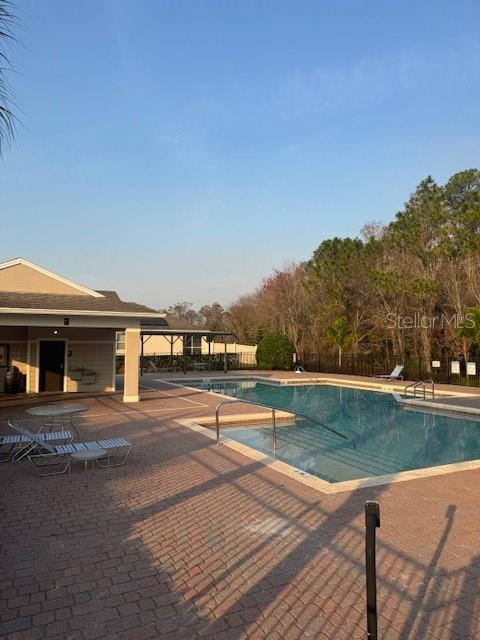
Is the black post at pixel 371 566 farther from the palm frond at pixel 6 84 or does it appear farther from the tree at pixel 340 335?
the tree at pixel 340 335

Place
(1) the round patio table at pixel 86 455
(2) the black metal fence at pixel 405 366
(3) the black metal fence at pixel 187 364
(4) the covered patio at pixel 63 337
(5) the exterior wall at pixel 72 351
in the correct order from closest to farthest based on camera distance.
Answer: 1. (1) the round patio table at pixel 86 455
2. (4) the covered patio at pixel 63 337
3. (5) the exterior wall at pixel 72 351
4. (2) the black metal fence at pixel 405 366
5. (3) the black metal fence at pixel 187 364

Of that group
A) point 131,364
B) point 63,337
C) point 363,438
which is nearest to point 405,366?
point 363,438

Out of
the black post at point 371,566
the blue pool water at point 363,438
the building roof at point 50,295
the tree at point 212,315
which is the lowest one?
the blue pool water at point 363,438

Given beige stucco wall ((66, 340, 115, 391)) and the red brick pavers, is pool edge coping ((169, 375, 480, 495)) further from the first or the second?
beige stucco wall ((66, 340, 115, 391))

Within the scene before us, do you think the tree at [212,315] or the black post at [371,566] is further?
the tree at [212,315]

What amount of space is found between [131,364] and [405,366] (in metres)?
15.5

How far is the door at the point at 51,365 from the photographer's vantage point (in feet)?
56.7

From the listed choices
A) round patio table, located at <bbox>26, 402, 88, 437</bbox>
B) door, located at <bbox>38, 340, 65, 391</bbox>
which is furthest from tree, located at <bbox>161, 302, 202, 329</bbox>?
round patio table, located at <bbox>26, 402, 88, 437</bbox>

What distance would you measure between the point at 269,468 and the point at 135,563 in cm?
346

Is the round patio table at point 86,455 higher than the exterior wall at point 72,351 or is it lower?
lower

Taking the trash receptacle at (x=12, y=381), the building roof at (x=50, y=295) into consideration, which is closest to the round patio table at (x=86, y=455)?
the building roof at (x=50, y=295)

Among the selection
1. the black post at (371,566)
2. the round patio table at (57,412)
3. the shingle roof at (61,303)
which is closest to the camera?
the black post at (371,566)

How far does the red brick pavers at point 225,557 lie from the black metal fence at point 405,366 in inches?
645

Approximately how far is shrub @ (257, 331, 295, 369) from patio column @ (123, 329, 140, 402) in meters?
16.5
